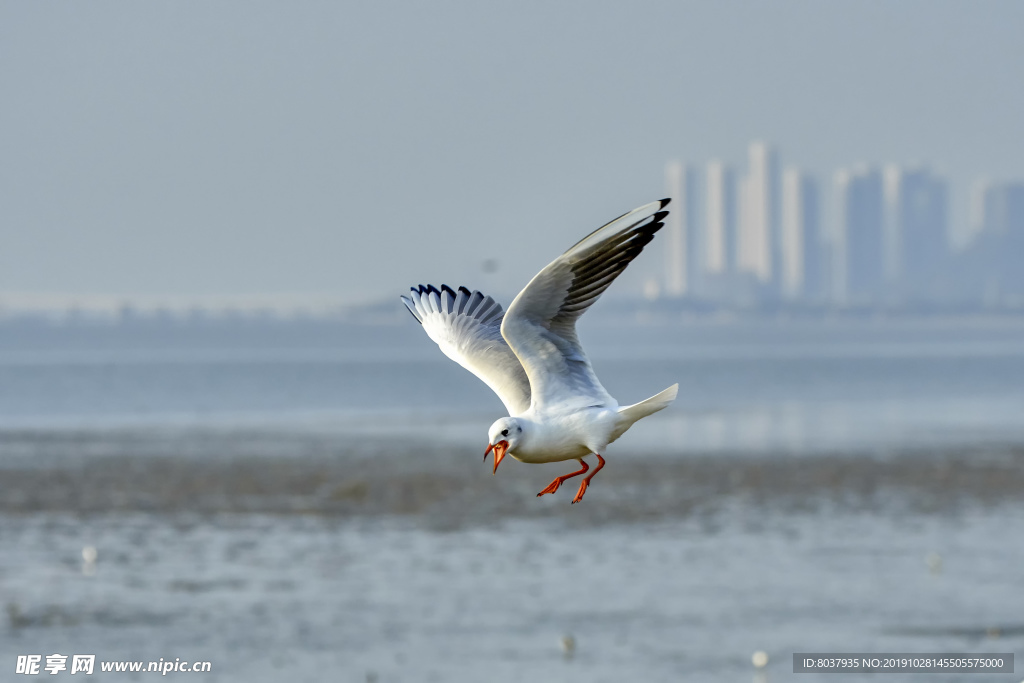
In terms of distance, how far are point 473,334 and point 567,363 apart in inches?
67.7

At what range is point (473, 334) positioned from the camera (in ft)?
32.1

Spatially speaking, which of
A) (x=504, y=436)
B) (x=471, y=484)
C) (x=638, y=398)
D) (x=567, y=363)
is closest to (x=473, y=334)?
(x=567, y=363)

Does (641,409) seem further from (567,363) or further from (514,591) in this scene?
(514,591)

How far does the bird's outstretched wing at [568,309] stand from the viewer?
7.70 meters

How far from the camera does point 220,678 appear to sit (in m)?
25.8

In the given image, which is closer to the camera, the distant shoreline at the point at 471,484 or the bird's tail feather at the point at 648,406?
the bird's tail feather at the point at 648,406

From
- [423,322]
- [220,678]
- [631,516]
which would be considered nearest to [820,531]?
[631,516]

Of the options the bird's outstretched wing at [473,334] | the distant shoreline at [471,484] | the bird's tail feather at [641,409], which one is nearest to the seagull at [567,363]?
the bird's tail feather at [641,409]

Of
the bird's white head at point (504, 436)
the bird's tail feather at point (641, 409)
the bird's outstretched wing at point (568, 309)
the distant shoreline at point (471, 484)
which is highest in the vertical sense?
the distant shoreline at point (471, 484)

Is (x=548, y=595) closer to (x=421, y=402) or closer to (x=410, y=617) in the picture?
(x=410, y=617)

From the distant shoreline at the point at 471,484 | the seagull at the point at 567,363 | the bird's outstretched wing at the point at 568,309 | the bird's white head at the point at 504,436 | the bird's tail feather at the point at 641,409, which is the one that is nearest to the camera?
the bird's white head at the point at 504,436

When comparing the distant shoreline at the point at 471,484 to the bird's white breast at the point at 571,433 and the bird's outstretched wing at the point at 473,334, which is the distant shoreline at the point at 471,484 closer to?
the bird's outstretched wing at the point at 473,334

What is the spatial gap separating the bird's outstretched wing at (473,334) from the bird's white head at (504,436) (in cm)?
141

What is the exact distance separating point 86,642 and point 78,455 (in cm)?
2877
